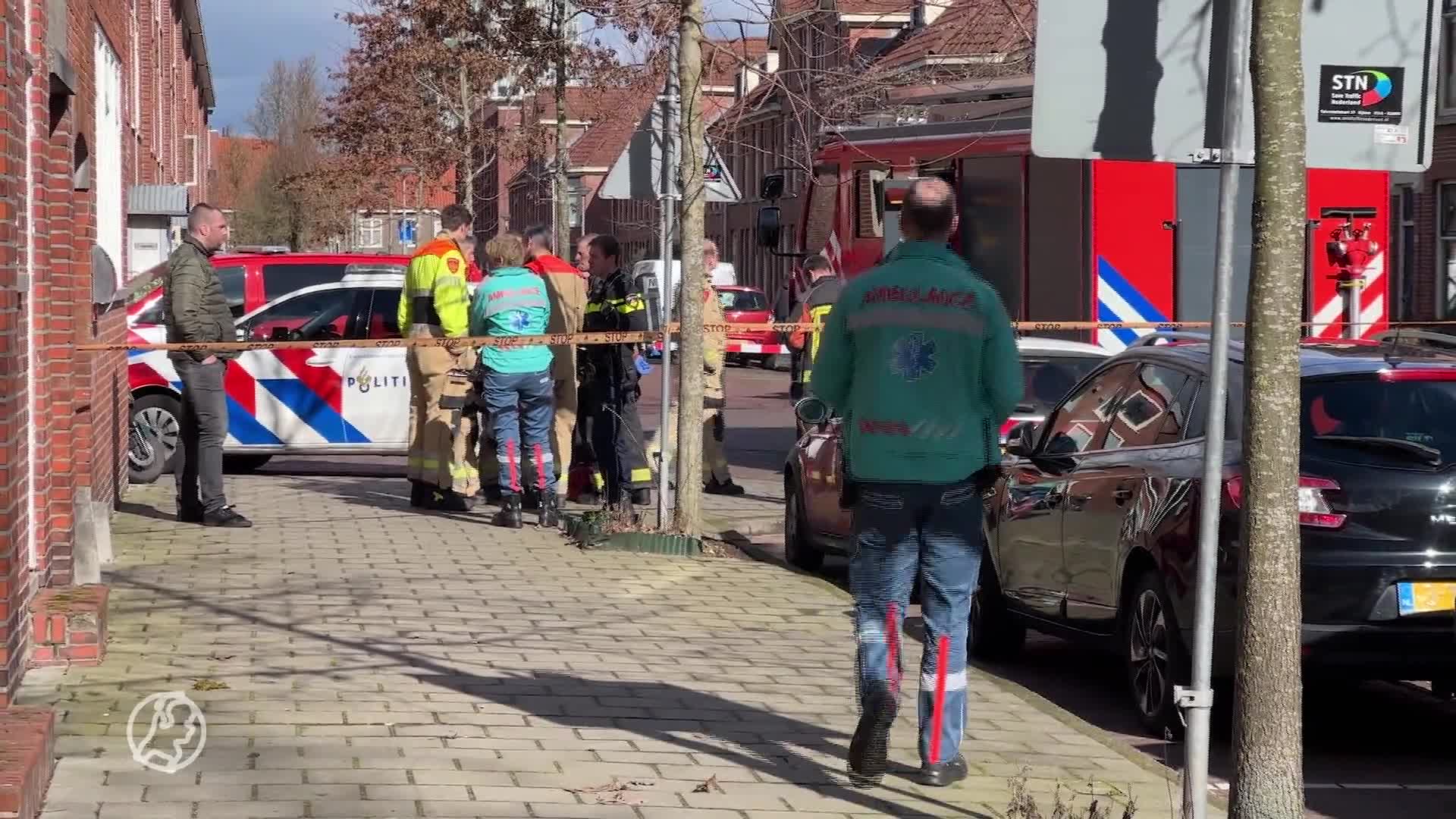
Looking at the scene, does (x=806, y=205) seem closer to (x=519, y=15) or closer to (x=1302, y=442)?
(x=1302, y=442)

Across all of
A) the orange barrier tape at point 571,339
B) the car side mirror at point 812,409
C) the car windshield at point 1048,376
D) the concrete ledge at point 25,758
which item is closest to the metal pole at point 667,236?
the orange barrier tape at point 571,339

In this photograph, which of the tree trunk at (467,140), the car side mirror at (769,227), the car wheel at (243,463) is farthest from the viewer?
the tree trunk at (467,140)

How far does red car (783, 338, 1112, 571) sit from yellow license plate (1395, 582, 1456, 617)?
413 centimetres

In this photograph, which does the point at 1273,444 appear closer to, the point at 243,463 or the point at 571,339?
the point at 571,339

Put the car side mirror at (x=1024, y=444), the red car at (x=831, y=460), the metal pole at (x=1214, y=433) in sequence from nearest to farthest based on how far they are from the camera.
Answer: the metal pole at (x=1214, y=433), the car side mirror at (x=1024, y=444), the red car at (x=831, y=460)

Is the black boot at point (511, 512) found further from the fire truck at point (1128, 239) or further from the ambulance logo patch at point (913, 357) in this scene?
the ambulance logo patch at point (913, 357)

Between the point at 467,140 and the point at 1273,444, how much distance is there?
4066cm

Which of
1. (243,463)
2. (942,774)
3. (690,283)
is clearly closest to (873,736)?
(942,774)

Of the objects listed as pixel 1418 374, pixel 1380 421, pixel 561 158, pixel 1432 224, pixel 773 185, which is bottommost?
pixel 1380 421

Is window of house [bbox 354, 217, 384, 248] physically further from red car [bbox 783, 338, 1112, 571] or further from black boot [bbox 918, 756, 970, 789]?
black boot [bbox 918, 756, 970, 789]

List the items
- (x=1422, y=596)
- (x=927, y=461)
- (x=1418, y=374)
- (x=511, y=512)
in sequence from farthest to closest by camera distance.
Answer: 1. (x=511, y=512)
2. (x=1418, y=374)
3. (x=1422, y=596)
4. (x=927, y=461)

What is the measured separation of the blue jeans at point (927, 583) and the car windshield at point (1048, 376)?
5.43m

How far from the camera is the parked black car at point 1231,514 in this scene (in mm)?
7145

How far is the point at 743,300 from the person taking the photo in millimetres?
44531
